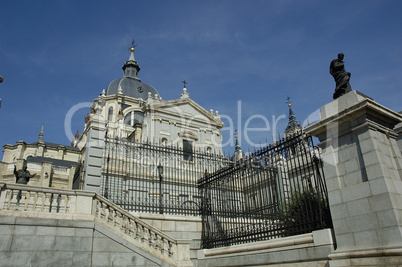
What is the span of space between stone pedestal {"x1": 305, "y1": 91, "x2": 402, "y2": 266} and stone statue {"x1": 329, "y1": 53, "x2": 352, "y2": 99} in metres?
0.40

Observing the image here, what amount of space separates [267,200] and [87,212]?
20.1ft

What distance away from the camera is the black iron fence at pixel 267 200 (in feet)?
28.9

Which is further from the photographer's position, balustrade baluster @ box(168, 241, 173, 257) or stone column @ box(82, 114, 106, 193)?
stone column @ box(82, 114, 106, 193)

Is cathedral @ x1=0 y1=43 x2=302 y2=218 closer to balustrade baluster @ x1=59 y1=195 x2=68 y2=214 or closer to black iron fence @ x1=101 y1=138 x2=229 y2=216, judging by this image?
black iron fence @ x1=101 y1=138 x2=229 y2=216

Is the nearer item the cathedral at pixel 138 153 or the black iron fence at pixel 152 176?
A: the black iron fence at pixel 152 176

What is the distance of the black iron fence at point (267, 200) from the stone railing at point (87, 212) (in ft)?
6.36

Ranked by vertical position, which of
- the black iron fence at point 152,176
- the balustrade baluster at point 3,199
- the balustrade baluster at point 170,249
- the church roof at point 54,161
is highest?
the church roof at point 54,161

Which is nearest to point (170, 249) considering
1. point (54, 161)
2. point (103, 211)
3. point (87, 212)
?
→ point (103, 211)

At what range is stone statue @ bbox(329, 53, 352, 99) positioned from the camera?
822 centimetres

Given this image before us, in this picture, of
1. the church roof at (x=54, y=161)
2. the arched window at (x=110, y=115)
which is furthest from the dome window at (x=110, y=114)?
the church roof at (x=54, y=161)

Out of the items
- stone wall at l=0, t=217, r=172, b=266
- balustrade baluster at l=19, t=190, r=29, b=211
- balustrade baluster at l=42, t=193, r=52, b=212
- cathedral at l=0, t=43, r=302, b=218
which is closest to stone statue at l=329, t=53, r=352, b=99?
cathedral at l=0, t=43, r=302, b=218

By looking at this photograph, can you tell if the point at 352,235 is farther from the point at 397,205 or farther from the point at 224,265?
the point at 224,265

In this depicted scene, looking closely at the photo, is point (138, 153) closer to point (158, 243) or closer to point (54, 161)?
point (158, 243)

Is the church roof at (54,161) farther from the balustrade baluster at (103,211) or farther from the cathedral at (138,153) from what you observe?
the balustrade baluster at (103,211)
